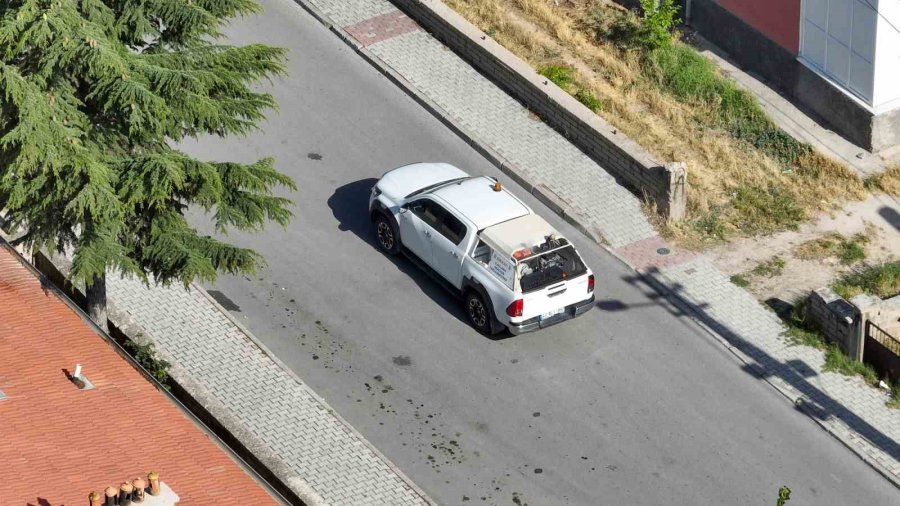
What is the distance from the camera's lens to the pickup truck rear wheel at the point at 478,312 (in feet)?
74.7

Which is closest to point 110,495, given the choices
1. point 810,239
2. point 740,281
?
point 740,281

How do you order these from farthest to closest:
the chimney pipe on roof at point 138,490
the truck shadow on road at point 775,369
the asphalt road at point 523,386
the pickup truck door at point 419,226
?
the pickup truck door at point 419,226, the truck shadow on road at point 775,369, the asphalt road at point 523,386, the chimney pipe on roof at point 138,490

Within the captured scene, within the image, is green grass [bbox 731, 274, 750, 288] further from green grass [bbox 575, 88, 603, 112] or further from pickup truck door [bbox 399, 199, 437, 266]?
pickup truck door [bbox 399, 199, 437, 266]

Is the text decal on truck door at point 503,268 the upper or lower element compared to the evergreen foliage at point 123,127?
lower

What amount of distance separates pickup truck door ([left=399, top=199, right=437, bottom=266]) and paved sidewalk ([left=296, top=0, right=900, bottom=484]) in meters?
3.11

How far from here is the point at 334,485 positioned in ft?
66.5

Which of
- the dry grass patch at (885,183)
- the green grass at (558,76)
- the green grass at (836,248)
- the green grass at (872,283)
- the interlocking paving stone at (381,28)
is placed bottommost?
the green grass at (872,283)

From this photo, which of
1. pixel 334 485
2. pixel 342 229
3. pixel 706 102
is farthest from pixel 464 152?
pixel 334 485

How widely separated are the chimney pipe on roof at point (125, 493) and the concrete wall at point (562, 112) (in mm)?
11595

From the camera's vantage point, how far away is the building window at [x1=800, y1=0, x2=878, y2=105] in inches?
1059

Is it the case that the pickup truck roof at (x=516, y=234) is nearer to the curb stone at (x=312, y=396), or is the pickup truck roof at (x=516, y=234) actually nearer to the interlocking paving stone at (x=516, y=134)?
the interlocking paving stone at (x=516, y=134)

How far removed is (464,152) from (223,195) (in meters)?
8.34

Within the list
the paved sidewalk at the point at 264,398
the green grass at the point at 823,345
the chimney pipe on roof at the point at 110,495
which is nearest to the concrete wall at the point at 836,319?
the green grass at the point at 823,345

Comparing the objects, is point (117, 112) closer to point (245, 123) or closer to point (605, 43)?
point (245, 123)
